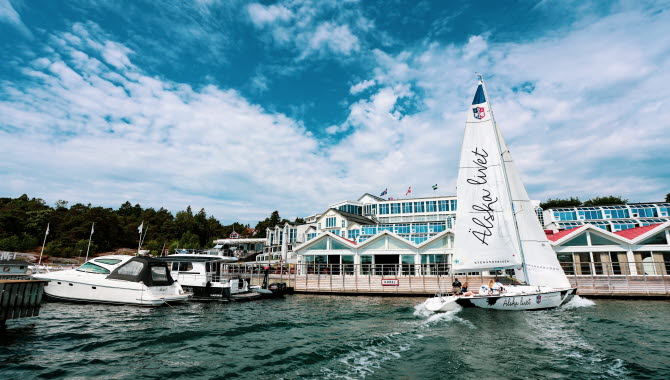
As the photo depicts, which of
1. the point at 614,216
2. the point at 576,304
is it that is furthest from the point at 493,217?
the point at 614,216

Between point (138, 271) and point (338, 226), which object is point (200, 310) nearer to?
point (138, 271)

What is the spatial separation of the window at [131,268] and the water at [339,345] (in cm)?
335

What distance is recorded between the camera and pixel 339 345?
43.2ft

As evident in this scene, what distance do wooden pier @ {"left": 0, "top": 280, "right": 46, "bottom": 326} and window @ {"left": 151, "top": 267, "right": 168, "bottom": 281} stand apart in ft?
31.6

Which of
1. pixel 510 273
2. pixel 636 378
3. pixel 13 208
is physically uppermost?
pixel 13 208

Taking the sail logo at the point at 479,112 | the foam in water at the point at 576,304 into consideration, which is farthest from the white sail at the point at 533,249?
the sail logo at the point at 479,112

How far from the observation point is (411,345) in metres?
13.2

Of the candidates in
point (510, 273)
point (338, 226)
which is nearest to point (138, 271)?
point (510, 273)

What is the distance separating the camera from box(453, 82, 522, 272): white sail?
21.6 metres

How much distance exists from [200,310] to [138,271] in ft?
18.0

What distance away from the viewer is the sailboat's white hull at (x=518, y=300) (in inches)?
779

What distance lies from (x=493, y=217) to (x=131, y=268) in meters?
25.7

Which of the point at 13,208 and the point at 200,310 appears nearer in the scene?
the point at 200,310

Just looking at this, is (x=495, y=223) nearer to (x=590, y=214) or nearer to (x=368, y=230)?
(x=368, y=230)
